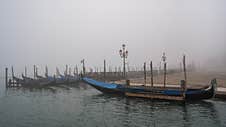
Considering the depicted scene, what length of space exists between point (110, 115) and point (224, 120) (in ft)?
27.3

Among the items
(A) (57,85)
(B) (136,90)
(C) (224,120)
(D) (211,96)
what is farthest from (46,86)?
(C) (224,120)

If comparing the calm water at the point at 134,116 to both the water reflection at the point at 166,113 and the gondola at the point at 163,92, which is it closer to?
the water reflection at the point at 166,113

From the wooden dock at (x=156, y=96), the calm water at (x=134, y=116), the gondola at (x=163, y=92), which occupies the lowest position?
the calm water at (x=134, y=116)

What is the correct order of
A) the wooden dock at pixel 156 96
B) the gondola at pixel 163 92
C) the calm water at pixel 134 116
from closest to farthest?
the calm water at pixel 134 116
the gondola at pixel 163 92
the wooden dock at pixel 156 96

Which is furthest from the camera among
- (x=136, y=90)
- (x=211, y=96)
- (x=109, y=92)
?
(x=109, y=92)

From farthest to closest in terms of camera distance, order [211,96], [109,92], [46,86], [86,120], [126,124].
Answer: [46,86]
[109,92]
[211,96]
[86,120]
[126,124]

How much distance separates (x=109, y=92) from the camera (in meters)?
33.3

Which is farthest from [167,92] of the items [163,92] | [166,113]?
[166,113]

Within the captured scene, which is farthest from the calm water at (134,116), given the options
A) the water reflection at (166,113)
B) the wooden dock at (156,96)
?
the wooden dock at (156,96)

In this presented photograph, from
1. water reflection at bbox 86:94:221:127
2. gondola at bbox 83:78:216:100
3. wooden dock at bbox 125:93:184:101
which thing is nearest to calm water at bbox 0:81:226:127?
water reflection at bbox 86:94:221:127

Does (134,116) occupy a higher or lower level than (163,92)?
lower

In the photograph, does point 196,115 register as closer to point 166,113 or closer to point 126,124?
point 166,113

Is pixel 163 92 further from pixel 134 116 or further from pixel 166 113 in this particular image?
pixel 134 116

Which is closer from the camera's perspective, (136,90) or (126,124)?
(126,124)
